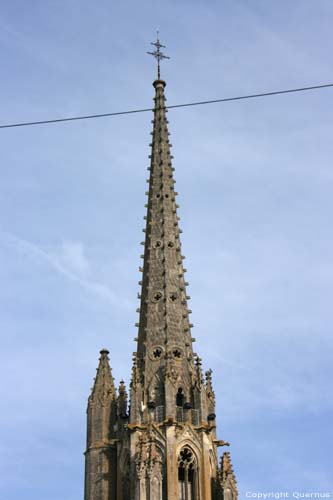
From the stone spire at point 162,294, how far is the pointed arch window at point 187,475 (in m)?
3.23

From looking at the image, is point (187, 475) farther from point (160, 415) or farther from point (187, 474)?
point (160, 415)

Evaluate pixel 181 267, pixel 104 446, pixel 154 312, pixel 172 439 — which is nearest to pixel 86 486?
pixel 104 446

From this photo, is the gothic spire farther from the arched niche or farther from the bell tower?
the arched niche

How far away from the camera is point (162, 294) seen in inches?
2482

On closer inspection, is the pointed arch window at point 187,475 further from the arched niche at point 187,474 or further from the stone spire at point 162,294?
the stone spire at point 162,294

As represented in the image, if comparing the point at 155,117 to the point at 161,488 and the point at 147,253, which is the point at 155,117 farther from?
the point at 161,488

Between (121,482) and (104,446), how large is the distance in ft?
8.91

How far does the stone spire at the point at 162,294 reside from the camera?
59.5 meters

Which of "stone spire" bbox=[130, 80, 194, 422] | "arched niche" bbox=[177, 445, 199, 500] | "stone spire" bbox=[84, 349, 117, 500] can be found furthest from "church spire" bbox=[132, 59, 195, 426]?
"stone spire" bbox=[84, 349, 117, 500]

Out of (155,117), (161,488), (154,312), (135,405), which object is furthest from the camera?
(155,117)

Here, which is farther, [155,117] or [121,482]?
[155,117]

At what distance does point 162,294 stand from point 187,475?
1195 cm

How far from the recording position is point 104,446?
194 feet

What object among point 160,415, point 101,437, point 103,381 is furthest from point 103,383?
point 160,415
